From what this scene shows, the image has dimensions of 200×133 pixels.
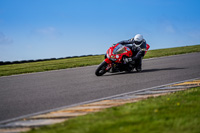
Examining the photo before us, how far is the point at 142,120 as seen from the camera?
4.75m

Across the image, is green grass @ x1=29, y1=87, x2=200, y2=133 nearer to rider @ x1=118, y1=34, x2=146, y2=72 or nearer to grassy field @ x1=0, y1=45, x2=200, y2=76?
rider @ x1=118, y1=34, x2=146, y2=72

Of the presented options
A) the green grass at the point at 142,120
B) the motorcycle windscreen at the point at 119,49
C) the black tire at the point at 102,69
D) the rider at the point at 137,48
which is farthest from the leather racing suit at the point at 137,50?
the green grass at the point at 142,120

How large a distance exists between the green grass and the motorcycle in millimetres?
5147

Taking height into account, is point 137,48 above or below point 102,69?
above

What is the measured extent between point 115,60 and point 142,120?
6536mm

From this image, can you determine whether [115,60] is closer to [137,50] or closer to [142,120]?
[137,50]

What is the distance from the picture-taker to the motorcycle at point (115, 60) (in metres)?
11.2

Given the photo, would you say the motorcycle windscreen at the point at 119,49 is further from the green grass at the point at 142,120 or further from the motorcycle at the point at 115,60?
the green grass at the point at 142,120

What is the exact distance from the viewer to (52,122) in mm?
5125

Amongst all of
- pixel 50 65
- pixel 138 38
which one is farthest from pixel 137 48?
pixel 50 65

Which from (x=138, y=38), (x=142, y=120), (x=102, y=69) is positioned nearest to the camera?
(x=142, y=120)

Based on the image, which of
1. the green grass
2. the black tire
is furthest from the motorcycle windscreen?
the green grass

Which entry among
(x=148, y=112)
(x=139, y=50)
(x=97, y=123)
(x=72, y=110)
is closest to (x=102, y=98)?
(x=72, y=110)

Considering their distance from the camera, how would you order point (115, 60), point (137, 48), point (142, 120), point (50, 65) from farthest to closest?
point (50, 65), point (137, 48), point (115, 60), point (142, 120)
